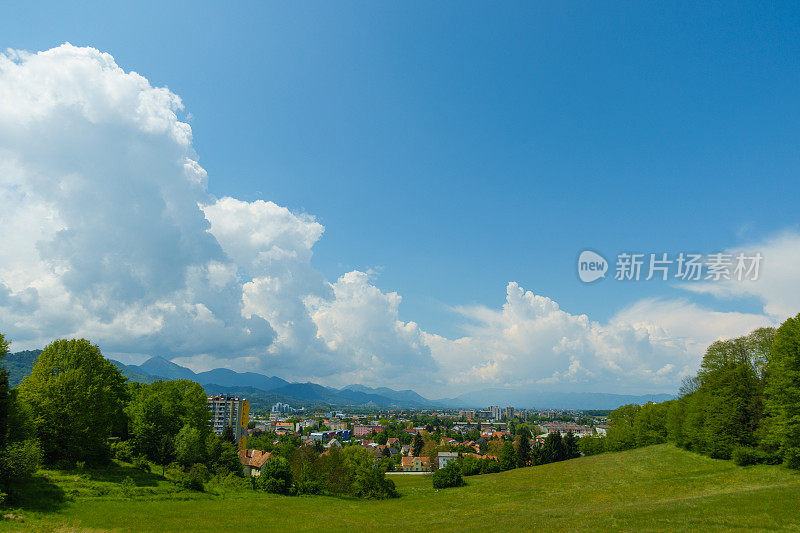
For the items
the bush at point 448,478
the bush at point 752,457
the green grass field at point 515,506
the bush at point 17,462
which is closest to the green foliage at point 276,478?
the green grass field at point 515,506

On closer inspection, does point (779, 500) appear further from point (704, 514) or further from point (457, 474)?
point (457, 474)

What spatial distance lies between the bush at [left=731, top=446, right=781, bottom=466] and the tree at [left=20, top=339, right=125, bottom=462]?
66.7 metres

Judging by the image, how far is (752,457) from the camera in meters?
40.7

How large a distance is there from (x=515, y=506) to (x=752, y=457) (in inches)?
1019

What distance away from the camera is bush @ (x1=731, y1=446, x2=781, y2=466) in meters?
38.8

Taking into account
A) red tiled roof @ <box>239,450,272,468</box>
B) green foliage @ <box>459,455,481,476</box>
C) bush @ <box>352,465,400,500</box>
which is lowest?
red tiled roof @ <box>239,450,272,468</box>

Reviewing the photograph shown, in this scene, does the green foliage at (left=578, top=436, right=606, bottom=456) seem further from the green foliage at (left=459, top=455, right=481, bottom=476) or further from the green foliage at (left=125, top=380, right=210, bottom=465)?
the green foliage at (left=125, top=380, right=210, bottom=465)

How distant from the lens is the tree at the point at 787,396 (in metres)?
33.5

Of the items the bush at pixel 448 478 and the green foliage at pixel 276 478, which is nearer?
the green foliage at pixel 276 478

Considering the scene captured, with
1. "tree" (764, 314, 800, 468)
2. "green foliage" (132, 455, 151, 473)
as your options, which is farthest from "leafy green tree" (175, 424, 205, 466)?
"tree" (764, 314, 800, 468)

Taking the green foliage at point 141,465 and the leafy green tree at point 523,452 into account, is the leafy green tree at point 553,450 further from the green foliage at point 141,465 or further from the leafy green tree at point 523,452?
the green foliage at point 141,465

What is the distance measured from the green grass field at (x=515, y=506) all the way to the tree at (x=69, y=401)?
4.17 metres

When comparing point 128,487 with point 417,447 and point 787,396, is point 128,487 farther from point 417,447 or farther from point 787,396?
point 417,447

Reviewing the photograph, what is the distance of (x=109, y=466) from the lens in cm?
4316
